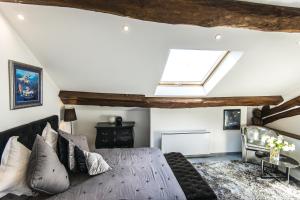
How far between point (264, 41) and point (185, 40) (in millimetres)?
1106

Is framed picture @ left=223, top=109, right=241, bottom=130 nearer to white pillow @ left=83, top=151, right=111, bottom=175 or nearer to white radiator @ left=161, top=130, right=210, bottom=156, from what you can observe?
white radiator @ left=161, top=130, right=210, bottom=156

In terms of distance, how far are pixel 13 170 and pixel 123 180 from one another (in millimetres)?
1043

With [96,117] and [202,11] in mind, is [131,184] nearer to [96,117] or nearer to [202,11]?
[202,11]

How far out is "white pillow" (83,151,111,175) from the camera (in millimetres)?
2375

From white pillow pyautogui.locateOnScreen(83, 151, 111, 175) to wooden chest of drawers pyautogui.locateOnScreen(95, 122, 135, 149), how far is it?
1.72 meters

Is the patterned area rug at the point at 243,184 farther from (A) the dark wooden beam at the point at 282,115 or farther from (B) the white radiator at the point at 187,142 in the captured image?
(A) the dark wooden beam at the point at 282,115

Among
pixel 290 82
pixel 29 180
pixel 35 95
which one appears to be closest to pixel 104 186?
pixel 29 180

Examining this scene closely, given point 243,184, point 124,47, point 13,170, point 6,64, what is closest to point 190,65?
point 124,47

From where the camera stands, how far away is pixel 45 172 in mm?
1888

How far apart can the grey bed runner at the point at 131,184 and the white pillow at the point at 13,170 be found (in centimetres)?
31

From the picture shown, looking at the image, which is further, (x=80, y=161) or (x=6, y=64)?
(x=80, y=161)

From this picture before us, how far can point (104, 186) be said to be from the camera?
6.85ft

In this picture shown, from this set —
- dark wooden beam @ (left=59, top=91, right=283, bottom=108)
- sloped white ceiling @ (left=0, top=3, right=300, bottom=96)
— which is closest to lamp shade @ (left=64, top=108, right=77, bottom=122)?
dark wooden beam @ (left=59, top=91, right=283, bottom=108)

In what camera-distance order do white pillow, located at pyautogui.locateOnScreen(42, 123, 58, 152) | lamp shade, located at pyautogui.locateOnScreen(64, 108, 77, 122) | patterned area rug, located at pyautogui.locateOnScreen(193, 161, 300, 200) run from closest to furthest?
white pillow, located at pyautogui.locateOnScreen(42, 123, 58, 152) → patterned area rug, located at pyautogui.locateOnScreen(193, 161, 300, 200) → lamp shade, located at pyautogui.locateOnScreen(64, 108, 77, 122)
